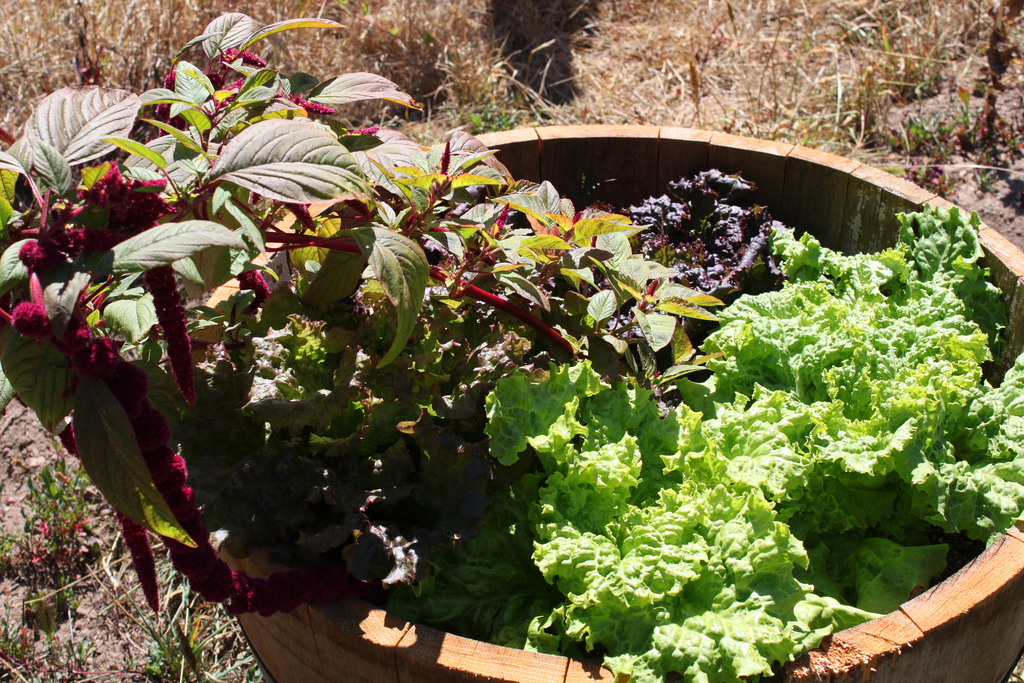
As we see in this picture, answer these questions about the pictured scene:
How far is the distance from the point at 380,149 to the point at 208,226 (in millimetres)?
486

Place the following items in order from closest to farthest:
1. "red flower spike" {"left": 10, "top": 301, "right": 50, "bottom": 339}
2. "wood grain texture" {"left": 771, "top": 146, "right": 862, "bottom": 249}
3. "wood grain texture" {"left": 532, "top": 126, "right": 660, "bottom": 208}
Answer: "red flower spike" {"left": 10, "top": 301, "right": 50, "bottom": 339}
"wood grain texture" {"left": 771, "top": 146, "right": 862, "bottom": 249}
"wood grain texture" {"left": 532, "top": 126, "right": 660, "bottom": 208}

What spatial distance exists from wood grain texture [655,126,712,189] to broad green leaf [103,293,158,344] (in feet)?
5.40

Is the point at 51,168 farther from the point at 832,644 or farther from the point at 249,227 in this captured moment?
the point at 832,644

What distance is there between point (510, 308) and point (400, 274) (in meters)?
0.50

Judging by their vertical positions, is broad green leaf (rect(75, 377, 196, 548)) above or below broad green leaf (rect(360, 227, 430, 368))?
below

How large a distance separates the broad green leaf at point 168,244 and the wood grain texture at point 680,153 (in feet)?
5.65

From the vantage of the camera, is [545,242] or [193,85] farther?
[545,242]

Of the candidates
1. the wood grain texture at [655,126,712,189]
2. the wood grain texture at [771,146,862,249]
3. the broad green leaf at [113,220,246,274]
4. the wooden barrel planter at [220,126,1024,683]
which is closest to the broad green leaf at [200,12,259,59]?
the broad green leaf at [113,220,246,274]

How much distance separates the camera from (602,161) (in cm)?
236

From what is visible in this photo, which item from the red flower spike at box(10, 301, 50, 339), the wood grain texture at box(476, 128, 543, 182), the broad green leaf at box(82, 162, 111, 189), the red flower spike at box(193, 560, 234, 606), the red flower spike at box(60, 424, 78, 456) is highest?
the broad green leaf at box(82, 162, 111, 189)

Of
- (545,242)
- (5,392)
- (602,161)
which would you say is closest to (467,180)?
(545,242)

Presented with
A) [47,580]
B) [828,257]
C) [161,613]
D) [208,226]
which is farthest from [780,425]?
[47,580]

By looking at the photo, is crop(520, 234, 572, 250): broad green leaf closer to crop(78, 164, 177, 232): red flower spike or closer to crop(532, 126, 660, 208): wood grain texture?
crop(78, 164, 177, 232): red flower spike

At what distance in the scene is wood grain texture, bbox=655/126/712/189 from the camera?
2312mm
